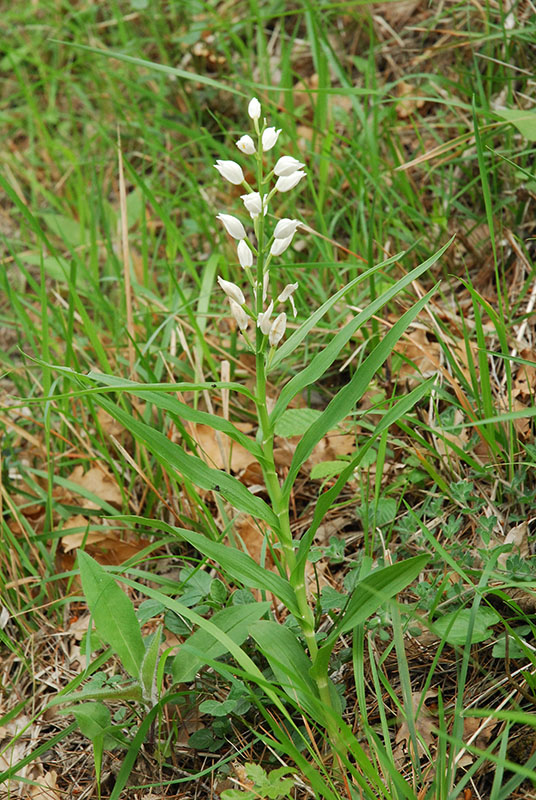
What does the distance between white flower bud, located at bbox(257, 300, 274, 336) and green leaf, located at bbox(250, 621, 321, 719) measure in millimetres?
614

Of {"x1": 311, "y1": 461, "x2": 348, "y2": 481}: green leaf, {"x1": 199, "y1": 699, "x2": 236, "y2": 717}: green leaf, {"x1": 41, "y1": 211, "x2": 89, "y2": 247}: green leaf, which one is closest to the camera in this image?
{"x1": 199, "y1": 699, "x2": 236, "y2": 717}: green leaf

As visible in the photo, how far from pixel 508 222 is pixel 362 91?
721 mm

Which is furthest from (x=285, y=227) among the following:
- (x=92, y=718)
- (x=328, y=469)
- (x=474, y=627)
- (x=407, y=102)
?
(x=407, y=102)

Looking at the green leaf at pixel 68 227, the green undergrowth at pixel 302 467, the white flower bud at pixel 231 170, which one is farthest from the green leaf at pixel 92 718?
the green leaf at pixel 68 227

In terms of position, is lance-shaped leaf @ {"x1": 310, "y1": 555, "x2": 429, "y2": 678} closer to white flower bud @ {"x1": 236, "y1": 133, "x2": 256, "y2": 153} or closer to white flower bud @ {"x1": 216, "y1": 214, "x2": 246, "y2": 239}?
white flower bud @ {"x1": 216, "y1": 214, "x2": 246, "y2": 239}

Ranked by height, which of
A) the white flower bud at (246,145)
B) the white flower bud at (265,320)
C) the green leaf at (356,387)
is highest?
the white flower bud at (246,145)

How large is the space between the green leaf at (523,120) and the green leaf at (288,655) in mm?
1602

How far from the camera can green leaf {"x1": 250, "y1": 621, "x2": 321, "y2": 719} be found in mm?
1479

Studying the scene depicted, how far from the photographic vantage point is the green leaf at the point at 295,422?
2.04 meters

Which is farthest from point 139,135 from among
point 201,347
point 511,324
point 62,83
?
point 511,324

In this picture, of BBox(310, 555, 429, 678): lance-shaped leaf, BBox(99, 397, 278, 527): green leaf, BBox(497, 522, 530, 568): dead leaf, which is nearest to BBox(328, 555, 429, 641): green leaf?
BBox(310, 555, 429, 678): lance-shaped leaf

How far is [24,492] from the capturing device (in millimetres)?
2389

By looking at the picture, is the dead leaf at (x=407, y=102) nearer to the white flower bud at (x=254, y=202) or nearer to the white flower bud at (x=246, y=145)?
the white flower bud at (x=246, y=145)

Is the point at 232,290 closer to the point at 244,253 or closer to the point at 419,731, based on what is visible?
the point at 244,253
